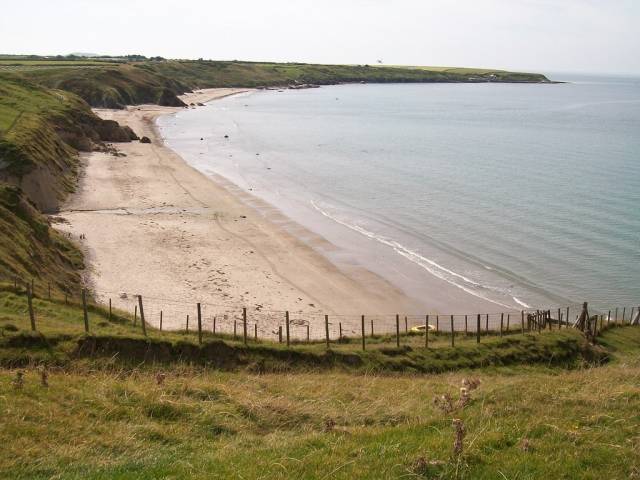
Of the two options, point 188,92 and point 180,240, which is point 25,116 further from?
point 188,92

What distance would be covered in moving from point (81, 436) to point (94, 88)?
426ft

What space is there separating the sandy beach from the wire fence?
141 mm

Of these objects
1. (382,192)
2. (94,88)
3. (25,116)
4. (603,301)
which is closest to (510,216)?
(382,192)

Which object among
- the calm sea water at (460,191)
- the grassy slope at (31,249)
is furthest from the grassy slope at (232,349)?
the calm sea water at (460,191)

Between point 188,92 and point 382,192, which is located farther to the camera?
point 188,92

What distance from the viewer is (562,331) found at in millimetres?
28422

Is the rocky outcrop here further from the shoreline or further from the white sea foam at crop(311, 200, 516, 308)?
the white sea foam at crop(311, 200, 516, 308)

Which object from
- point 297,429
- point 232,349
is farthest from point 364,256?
point 297,429

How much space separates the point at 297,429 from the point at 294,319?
17.9 meters

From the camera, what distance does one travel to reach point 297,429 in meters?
14.4

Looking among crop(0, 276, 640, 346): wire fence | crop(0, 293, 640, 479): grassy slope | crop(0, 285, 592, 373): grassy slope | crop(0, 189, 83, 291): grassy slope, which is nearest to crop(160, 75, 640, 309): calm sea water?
crop(0, 276, 640, 346): wire fence

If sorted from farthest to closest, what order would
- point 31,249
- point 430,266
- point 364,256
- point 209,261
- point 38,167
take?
point 38,167
point 364,256
point 430,266
point 209,261
point 31,249

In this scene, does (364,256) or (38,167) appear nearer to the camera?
(364,256)

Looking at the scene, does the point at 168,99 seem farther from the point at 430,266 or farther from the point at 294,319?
the point at 294,319
